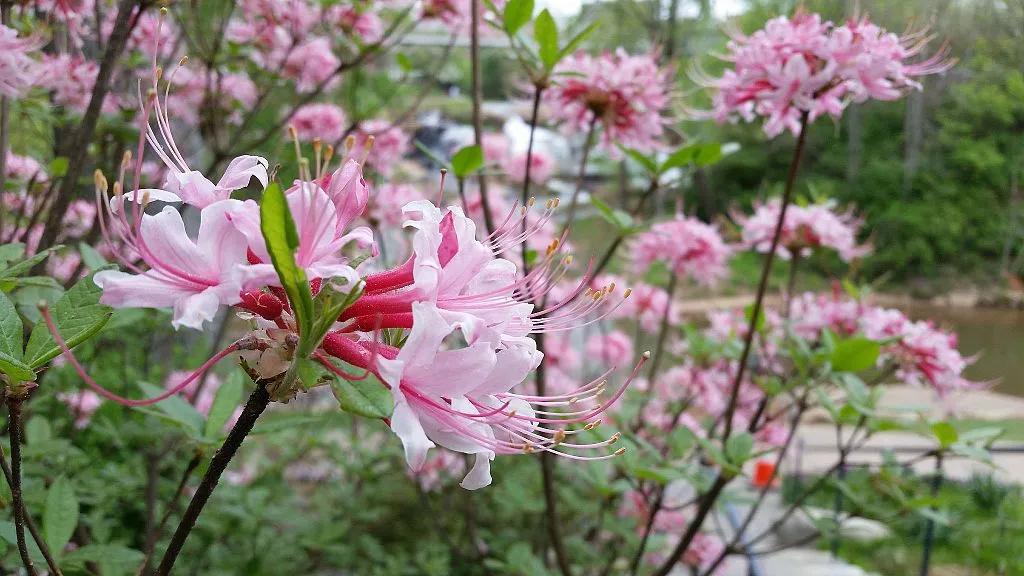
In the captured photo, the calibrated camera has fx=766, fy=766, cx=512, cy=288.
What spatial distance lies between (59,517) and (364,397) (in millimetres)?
513

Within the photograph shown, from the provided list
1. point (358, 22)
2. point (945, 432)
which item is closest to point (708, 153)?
point (945, 432)

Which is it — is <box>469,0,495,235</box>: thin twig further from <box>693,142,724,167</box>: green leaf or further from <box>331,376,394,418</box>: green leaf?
<box>331,376,394,418</box>: green leaf

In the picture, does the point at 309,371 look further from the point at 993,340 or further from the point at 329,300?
the point at 993,340

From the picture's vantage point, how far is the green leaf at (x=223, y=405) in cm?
79

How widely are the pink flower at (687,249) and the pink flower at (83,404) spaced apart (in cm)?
145

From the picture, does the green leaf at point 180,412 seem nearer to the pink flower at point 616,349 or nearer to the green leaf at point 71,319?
the green leaf at point 71,319

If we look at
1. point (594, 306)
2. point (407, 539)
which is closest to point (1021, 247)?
point (407, 539)

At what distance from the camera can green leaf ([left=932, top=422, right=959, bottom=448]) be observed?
3.92ft

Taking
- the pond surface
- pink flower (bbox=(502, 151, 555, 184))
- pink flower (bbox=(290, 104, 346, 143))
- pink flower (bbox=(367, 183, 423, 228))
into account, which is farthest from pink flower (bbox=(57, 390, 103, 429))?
the pond surface

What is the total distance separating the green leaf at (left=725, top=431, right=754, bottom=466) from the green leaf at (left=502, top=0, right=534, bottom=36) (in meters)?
0.69

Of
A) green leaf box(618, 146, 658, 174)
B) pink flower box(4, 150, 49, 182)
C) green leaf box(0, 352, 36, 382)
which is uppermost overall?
green leaf box(618, 146, 658, 174)

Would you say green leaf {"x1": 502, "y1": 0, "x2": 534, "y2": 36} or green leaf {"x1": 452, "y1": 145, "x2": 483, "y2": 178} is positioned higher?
green leaf {"x1": 502, "y1": 0, "x2": 534, "y2": 36}

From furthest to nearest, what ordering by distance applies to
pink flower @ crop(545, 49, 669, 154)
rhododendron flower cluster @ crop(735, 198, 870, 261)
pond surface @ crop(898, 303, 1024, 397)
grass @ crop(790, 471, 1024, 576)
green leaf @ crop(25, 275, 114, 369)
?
pond surface @ crop(898, 303, 1024, 397) < grass @ crop(790, 471, 1024, 576) < rhododendron flower cluster @ crop(735, 198, 870, 261) < pink flower @ crop(545, 49, 669, 154) < green leaf @ crop(25, 275, 114, 369)

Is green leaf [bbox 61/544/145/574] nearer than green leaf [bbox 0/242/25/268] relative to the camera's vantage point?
No
